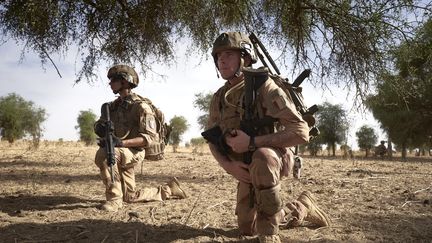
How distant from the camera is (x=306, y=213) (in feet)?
11.5

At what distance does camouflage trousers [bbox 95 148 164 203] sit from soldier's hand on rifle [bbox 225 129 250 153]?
2093 mm

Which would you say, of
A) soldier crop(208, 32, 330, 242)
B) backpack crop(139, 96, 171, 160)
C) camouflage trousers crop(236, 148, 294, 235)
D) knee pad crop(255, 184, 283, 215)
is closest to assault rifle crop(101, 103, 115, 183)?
backpack crop(139, 96, 171, 160)

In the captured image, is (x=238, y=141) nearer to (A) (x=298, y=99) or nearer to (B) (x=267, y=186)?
(B) (x=267, y=186)

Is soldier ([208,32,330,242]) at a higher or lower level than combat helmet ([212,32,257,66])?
lower

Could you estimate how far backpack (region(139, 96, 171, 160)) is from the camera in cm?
495

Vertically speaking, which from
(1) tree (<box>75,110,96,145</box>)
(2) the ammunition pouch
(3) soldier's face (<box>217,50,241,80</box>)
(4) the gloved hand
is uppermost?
(1) tree (<box>75,110,96,145</box>)

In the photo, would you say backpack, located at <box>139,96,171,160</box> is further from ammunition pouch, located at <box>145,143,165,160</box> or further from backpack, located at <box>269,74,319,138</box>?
backpack, located at <box>269,74,319,138</box>

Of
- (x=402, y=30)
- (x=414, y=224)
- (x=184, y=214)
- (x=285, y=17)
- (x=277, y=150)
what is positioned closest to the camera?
→ (x=277, y=150)

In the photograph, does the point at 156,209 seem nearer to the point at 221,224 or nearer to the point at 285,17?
the point at 221,224

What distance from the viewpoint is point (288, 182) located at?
6.30 metres

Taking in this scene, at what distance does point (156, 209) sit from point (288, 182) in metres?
2.68

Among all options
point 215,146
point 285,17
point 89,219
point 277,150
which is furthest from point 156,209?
point 285,17

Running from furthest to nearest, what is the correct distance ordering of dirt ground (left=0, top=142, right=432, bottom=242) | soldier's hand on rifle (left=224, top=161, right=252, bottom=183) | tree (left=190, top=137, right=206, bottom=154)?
tree (left=190, top=137, right=206, bottom=154), dirt ground (left=0, top=142, right=432, bottom=242), soldier's hand on rifle (left=224, top=161, right=252, bottom=183)

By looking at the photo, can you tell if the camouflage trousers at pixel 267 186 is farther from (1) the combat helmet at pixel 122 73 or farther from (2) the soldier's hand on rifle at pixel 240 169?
(1) the combat helmet at pixel 122 73
